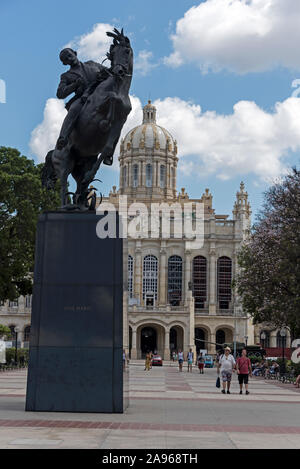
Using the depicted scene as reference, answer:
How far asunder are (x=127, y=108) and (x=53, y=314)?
4022 mm

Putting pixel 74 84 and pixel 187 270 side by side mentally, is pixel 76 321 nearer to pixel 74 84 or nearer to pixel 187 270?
pixel 74 84

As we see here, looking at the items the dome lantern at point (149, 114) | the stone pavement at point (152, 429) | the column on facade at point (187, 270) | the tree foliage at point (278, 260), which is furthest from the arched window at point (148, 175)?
the stone pavement at point (152, 429)

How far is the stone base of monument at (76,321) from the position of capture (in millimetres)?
11031

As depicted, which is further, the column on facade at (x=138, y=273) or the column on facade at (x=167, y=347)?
the column on facade at (x=138, y=273)

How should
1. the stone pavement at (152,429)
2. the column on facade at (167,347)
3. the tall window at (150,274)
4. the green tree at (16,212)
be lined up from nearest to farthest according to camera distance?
the stone pavement at (152,429), the green tree at (16,212), the column on facade at (167,347), the tall window at (150,274)

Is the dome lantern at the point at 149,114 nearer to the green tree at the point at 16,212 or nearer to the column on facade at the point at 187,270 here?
the column on facade at the point at 187,270

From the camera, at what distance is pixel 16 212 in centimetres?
3659

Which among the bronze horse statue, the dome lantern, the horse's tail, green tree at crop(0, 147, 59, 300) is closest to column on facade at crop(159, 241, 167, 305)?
the dome lantern

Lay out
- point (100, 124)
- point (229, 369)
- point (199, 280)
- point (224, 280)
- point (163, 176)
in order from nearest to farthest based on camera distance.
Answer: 1. point (100, 124)
2. point (229, 369)
3. point (199, 280)
4. point (224, 280)
5. point (163, 176)

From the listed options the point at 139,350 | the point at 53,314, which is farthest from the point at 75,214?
the point at 139,350

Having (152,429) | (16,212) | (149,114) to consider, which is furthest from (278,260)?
(149,114)

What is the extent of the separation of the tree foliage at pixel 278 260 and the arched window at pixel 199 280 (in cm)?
4570

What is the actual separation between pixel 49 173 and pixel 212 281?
73653mm
